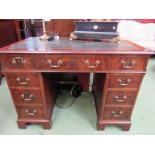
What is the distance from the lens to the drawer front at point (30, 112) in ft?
3.96

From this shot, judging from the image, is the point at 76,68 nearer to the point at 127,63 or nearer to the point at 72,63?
the point at 72,63

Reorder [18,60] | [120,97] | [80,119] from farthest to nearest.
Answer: [80,119] < [120,97] < [18,60]

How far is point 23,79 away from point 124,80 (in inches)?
30.2

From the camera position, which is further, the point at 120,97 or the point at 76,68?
the point at 120,97

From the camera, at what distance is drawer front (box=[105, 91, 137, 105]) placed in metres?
1.11

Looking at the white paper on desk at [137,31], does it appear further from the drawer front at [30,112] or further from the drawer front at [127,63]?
the drawer front at [30,112]

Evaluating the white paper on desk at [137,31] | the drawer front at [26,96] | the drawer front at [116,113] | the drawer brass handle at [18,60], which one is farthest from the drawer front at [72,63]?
the white paper on desk at [137,31]

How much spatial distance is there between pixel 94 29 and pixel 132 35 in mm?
Answer: 2189

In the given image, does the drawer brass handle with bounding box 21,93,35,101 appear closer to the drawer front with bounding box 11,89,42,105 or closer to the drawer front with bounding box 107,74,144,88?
the drawer front with bounding box 11,89,42,105

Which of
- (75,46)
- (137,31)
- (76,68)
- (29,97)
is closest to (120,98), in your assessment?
(76,68)

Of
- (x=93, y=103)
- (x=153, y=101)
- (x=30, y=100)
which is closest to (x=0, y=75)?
(x=30, y=100)

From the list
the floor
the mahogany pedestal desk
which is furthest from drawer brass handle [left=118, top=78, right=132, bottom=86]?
the floor

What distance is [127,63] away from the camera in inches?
38.8

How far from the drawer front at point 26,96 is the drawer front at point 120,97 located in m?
0.57
